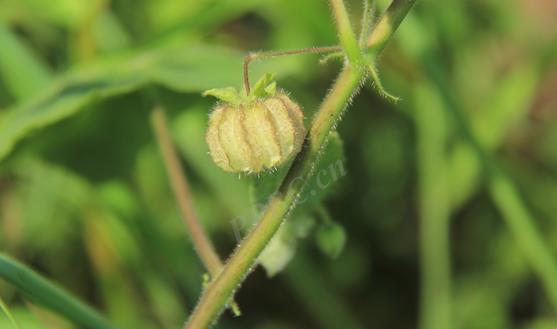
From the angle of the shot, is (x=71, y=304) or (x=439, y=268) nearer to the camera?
(x=71, y=304)

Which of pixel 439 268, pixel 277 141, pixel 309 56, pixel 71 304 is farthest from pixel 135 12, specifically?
pixel 277 141

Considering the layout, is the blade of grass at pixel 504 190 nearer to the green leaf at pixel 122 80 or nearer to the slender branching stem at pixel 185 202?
the green leaf at pixel 122 80

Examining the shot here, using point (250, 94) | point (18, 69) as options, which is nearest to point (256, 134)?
point (250, 94)

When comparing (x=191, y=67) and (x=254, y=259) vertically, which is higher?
(x=191, y=67)

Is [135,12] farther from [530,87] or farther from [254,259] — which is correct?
[254,259]

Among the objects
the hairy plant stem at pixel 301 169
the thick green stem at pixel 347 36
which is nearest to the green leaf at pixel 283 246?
the hairy plant stem at pixel 301 169
